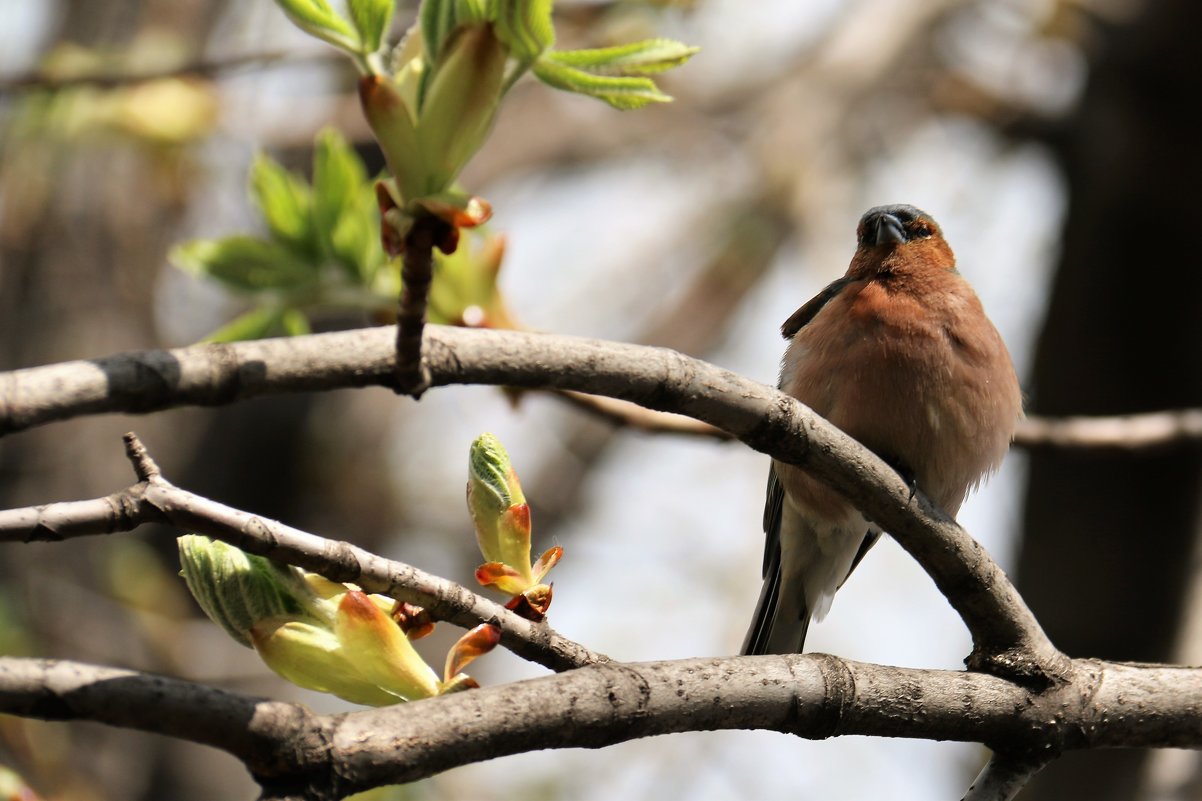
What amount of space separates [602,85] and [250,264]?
1.21 m

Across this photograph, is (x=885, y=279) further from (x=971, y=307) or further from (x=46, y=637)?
(x=46, y=637)

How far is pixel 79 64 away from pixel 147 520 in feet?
12.4

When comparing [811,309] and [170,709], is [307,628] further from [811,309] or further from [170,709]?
[811,309]

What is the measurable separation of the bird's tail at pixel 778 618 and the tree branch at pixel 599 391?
224 centimetres

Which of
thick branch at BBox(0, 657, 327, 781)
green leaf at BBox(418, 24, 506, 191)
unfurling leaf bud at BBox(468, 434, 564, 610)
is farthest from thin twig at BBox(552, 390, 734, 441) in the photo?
thick branch at BBox(0, 657, 327, 781)

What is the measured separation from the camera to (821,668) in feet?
7.80

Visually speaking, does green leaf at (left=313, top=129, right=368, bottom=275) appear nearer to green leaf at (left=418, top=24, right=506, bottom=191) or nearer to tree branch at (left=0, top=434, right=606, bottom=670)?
green leaf at (left=418, top=24, right=506, bottom=191)

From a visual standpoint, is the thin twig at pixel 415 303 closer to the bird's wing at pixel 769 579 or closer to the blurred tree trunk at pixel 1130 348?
the bird's wing at pixel 769 579

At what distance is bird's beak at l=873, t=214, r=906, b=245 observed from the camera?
15.1ft

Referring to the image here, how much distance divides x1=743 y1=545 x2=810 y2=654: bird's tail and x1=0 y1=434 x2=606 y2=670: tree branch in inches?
107

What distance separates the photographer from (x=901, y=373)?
396 cm

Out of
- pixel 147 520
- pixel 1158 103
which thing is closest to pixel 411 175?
pixel 147 520

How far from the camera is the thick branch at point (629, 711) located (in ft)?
5.42

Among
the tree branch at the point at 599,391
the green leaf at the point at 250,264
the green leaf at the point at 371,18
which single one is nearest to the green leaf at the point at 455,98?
the green leaf at the point at 371,18
